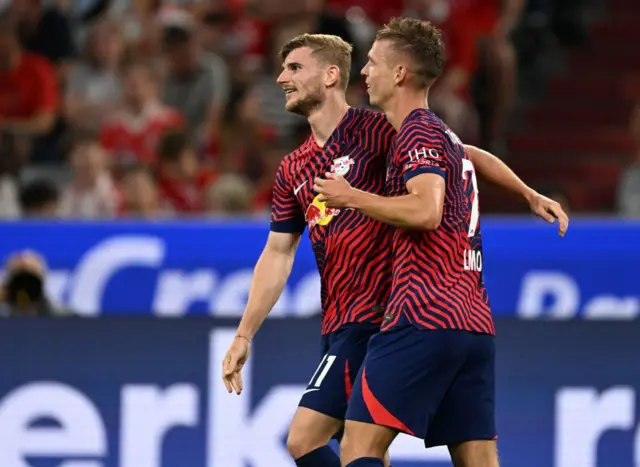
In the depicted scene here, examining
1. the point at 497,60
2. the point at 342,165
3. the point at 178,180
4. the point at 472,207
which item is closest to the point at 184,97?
the point at 178,180

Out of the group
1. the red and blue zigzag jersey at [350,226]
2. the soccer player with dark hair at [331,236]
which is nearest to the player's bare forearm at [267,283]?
the soccer player with dark hair at [331,236]

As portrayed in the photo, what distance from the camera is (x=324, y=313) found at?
524 centimetres

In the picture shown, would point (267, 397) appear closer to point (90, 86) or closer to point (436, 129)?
point (436, 129)

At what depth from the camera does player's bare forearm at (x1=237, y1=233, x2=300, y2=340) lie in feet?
17.2

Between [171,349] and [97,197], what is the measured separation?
359 cm

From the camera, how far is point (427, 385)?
183 inches

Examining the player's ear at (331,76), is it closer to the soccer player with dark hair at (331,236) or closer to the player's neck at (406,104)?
the soccer player with dark hair at (331,236)

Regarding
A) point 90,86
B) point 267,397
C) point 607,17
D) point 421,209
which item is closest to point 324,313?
point 421,209

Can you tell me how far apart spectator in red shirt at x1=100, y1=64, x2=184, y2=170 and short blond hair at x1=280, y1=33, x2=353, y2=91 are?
17.0 feet

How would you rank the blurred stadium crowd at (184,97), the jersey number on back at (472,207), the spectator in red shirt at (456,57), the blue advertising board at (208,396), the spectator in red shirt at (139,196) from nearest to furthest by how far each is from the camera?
the jersey number on back at (472,207) → the blue advertising board at (208,396) → the spectator in red shirt at (139,196) → the blurred stadium crowd at (184,97) → the spectator in red shirt at (456,57)

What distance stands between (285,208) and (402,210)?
3.15 feet

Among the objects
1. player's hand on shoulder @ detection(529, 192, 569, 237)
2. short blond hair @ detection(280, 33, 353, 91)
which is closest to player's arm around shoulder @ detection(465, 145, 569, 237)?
player's hand on shoulder @ detection(529, 192, 569, 237)

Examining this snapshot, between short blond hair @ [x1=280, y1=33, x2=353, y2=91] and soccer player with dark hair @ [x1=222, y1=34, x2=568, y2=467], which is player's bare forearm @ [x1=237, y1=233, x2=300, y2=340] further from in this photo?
short blond hair @ [x1=280, y1=33, x2=353, y2=91]

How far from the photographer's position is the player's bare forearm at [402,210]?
444cm
